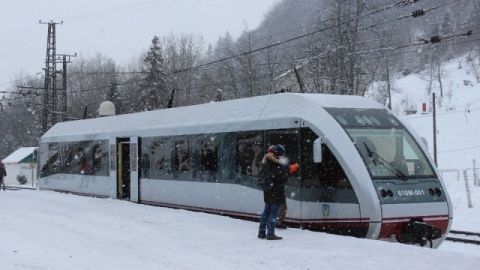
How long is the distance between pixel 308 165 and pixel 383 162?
140 centimetres

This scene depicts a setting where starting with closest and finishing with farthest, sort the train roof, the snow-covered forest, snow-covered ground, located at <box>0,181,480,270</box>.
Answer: snow-covered ground, located at <box>0,181,480,270</box> < the train roof < the snow-covered forest

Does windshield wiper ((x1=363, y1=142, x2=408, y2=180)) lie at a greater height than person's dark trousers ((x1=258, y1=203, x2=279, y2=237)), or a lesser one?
greater

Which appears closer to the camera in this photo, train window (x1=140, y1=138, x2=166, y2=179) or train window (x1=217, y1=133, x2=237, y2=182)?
train window (x1=217, y1=133, x2=237, y2=182)

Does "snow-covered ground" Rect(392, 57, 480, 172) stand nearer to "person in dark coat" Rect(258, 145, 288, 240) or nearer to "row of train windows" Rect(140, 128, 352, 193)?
"row of train windows" Rect(140, 128, 352, 193)

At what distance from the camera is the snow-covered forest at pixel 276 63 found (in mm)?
32062

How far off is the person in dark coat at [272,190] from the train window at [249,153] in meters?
2.73

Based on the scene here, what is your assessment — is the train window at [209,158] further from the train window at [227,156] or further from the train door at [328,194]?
the train door at [328,194]

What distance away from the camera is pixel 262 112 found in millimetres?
13750

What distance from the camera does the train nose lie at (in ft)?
36.6

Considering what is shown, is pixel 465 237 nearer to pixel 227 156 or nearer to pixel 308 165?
pixel 308 165

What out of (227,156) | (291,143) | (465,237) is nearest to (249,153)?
(227,156)

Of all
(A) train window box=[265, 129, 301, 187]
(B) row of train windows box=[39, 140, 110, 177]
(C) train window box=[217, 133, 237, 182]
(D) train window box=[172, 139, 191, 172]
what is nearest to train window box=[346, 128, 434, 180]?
(A) train window box=[265, 129, 301, 187]

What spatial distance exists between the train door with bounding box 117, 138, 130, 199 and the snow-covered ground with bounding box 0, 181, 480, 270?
5996 mm

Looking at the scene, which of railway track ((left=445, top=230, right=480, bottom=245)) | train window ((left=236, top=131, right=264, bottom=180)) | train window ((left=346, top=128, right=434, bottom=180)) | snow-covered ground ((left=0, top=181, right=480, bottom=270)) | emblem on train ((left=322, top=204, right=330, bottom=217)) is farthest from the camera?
train window ((left=236, top=131, right=264, bottom=180))
